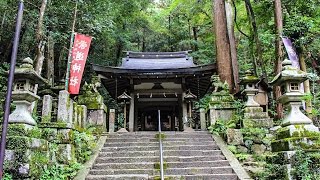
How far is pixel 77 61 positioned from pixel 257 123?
20.5 ft

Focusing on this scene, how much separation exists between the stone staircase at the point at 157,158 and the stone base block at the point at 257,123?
44.3 inches

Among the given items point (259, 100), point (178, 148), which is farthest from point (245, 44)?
point (178, 148)

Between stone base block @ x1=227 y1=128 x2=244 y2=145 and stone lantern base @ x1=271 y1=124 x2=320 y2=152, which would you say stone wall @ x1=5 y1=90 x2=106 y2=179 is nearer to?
stone base block @ x1=227 y1=128 x2=244 y2=145

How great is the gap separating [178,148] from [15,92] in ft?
15.1

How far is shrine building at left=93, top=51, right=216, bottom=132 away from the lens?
1303 centimetres

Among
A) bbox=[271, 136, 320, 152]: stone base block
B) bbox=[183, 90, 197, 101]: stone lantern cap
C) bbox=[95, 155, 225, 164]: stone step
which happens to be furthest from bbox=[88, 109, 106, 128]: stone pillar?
bbox=[271, 136, 320, 152]: stone base block

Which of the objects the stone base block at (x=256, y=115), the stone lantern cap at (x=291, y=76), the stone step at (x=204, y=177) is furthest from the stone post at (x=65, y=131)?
the stone base block at (x=256, y=115)

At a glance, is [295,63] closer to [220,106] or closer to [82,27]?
[220,106]

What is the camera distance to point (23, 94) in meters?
5.24

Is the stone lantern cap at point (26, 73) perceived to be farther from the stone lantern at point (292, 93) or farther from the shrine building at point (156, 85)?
the shrine building at point (156, 85)

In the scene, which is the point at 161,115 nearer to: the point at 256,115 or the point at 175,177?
the point at 256,115

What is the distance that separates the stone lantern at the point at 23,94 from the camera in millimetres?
5173

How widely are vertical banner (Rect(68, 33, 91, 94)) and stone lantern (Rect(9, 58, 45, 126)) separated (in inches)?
A: 145

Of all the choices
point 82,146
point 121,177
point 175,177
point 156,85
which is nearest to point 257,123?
point 175,177
